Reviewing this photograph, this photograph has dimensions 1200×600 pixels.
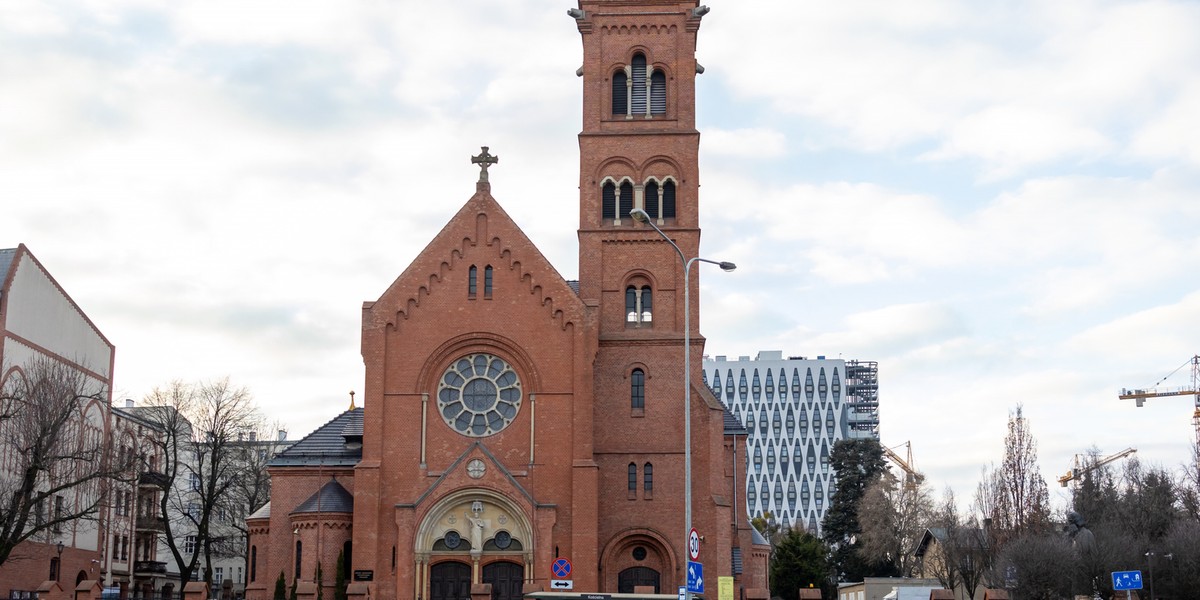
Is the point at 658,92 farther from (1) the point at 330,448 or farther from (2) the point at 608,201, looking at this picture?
(1) the point at 330,448

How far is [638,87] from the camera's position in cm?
5362

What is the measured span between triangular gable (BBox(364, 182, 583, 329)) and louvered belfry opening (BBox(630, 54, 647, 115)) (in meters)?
8.08

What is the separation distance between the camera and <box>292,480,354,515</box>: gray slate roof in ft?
161

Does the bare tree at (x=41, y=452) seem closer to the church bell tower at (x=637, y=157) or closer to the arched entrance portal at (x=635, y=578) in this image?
the arched entrance portal at (x=635, y=578)

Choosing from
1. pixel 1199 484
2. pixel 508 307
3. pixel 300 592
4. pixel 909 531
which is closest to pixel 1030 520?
pixel 1199 484

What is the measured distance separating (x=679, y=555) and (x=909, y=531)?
60297mm

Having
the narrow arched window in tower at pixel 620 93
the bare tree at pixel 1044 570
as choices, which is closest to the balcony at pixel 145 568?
the narrow arched window in tower at pixel 620 93

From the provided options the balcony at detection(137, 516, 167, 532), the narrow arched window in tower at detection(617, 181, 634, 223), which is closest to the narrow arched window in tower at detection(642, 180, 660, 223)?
the narrow arched window in tower at detection(617, 181, 634, 223)

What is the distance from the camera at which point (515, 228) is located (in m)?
49.2

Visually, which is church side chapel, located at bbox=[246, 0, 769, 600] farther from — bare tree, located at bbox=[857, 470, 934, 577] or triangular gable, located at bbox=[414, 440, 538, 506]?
bare tree, located at bbox=[857, 470, 934, 577]

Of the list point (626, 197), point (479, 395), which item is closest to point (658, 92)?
point (626, 197)

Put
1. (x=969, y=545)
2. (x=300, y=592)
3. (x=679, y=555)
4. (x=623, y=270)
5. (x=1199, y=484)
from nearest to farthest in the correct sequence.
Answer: (x=300, y=592) → (x=679, y=555) → (x=623, y=270) → (x=969, y=545) → (x=1199, y=484)

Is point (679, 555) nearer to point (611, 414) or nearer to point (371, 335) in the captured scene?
point (611, 414)

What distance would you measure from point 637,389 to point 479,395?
6425mm
